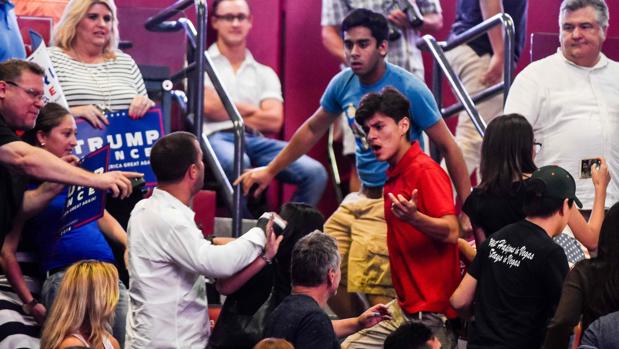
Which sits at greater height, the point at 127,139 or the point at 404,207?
the point at 404,207

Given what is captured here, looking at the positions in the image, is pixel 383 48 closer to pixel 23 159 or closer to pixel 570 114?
pixel 570 114

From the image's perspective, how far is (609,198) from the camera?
714 centimetres

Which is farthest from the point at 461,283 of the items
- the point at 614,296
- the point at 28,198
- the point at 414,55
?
the point at 414,55

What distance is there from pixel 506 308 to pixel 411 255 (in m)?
0.68

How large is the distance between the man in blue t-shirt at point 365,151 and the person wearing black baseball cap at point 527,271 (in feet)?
3.06

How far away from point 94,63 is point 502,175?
2668 mm

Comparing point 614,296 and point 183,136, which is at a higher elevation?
point 183,136

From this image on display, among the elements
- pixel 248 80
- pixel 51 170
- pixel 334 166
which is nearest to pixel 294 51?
pixel 248 80

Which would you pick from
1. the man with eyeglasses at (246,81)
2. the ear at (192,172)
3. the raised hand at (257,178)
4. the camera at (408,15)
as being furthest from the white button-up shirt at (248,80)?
the ear at (192,172)

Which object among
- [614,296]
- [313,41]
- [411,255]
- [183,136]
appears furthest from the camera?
[313,41]

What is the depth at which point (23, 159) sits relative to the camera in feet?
19.5

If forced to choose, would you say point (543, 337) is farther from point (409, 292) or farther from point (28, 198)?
point (28, 198)

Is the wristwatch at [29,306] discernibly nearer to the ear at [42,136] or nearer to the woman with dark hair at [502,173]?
the ear at [42,136]

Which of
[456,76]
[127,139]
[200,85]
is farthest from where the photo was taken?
[456,76]
